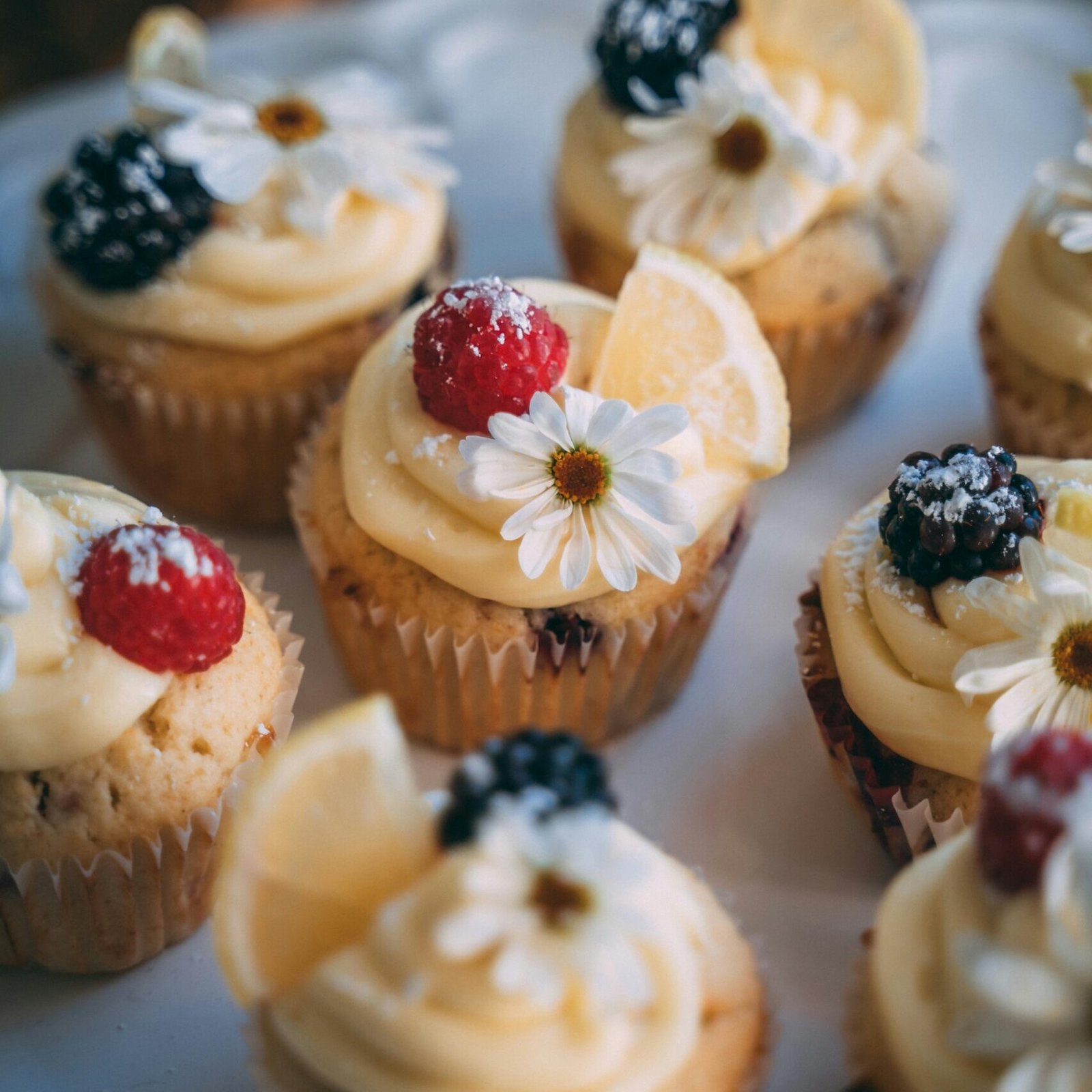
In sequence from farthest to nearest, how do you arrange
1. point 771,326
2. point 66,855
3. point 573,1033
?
1. point 771,326
2. point 66,855
3. point 573,1033

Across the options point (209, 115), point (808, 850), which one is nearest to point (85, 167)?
point (209, 115)

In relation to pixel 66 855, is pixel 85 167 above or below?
above

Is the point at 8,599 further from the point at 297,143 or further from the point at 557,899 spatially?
the point at 297,143

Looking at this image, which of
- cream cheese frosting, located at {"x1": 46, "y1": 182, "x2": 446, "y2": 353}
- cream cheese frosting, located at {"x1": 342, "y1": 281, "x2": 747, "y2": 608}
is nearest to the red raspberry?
cream cheese frosting, located at {"x1": 342, "y1": 281, "x2": 747, "y2": 608}

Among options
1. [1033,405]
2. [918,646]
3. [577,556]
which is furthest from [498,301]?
[1033,405]

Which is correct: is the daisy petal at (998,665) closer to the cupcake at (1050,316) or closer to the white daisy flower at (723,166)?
the cupcake at (1050,316)

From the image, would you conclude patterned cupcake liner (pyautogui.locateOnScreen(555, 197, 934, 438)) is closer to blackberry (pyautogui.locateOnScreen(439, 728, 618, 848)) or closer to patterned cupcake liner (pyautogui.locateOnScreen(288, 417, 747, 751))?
patterned cupcake liner (pyautogui.locateOnScreen(288, 417, 747, 751))

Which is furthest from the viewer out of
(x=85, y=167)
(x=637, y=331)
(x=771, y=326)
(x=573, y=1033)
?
(x=771, y=326)

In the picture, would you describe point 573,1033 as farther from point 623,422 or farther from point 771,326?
point 771,326
